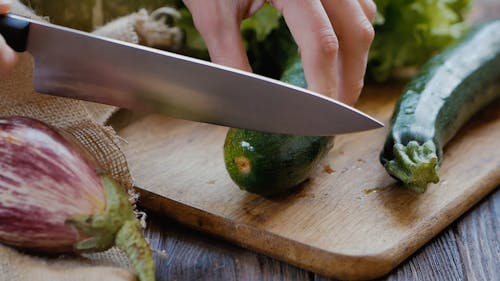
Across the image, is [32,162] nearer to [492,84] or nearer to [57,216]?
[57,216]

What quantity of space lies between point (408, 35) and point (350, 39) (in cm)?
84

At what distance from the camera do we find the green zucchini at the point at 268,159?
1.71 m

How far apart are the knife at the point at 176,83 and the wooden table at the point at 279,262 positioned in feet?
0.95

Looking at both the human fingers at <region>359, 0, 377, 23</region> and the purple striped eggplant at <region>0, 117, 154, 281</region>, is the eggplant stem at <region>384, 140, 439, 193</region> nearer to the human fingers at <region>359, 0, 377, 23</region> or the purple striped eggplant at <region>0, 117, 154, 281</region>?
the human fingers at <region>359, 0, 377, 23</region>

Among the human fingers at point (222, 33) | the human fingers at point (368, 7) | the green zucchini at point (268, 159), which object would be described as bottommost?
the green zucchini at point (268, 159)

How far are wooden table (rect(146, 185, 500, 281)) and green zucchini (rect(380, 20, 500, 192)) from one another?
156 millimetres

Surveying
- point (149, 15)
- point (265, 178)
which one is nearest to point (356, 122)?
point (265, 178)

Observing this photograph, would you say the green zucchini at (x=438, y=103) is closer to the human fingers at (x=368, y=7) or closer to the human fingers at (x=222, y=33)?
the human fingers at (x=368, y=7)

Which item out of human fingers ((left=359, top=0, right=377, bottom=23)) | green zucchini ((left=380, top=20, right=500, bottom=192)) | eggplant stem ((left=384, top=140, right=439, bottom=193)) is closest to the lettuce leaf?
green zucchini ((left=380, top=20, right=500, bottom=192))

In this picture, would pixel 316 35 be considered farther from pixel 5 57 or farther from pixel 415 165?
pixel 5 57

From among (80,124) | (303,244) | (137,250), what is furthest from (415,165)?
(80,124)

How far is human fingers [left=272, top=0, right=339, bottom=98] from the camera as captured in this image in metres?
1.65

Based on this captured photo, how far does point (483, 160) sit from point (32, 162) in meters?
1.15

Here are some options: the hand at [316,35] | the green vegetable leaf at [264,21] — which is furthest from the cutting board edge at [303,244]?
the green vegetable leaf at [264,21]
